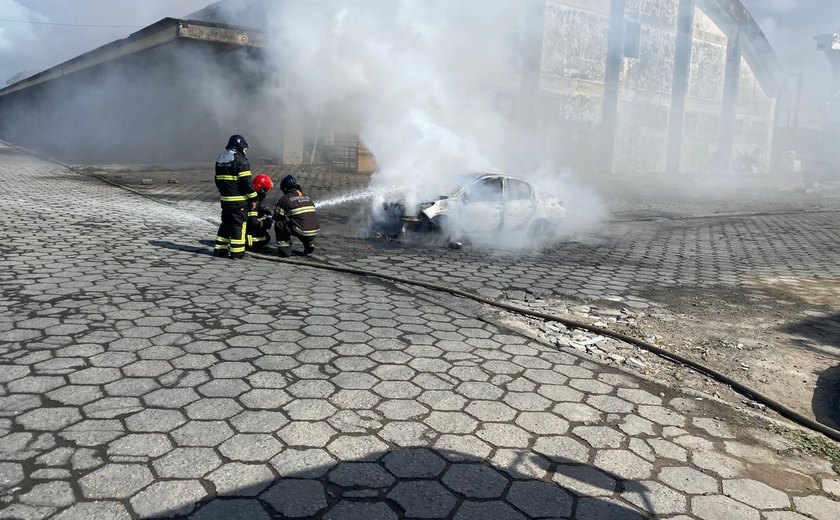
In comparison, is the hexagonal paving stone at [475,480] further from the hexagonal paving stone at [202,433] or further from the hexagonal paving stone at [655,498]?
the hexagonal paving stone at [202,433]

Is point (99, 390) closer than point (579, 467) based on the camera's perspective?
No

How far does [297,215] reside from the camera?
786cm

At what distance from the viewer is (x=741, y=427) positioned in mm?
3545

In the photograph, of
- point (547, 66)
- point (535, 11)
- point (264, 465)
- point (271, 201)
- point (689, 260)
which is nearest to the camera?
point (264, 465)

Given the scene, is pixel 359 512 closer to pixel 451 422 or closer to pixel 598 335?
pixel 451 422

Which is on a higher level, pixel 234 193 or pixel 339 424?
pixel 234 193

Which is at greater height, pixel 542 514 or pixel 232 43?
pixel 232 43

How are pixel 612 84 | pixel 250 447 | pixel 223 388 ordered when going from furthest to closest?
pixel 612 84 → pixel 223 388 → pixel 250 447

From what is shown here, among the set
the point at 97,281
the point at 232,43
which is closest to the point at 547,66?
the point at 232,43

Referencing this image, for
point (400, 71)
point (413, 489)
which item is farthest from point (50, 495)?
point (400, 71)

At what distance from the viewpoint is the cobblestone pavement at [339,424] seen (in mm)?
2617

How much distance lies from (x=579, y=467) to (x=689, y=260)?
24.5 feet

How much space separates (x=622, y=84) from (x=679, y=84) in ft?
14.9

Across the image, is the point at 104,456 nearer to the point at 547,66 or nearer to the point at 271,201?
the point at 271,201
